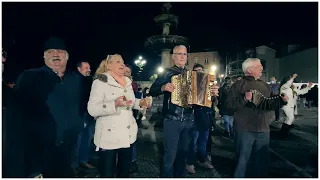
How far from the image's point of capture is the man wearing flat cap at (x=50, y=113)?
2863mm

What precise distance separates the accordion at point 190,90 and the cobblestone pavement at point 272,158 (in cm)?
171

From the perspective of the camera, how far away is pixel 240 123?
367cm

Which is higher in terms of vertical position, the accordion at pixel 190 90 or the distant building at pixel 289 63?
the distant building at pixel 289 63

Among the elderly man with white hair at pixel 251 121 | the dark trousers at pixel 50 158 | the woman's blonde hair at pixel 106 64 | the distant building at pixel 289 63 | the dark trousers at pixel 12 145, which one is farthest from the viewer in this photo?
the distant building at pixel 289 63

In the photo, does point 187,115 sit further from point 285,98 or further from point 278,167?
point 278,167

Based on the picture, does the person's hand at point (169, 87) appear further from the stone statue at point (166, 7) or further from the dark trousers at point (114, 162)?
the stone statue at point (166, 7)

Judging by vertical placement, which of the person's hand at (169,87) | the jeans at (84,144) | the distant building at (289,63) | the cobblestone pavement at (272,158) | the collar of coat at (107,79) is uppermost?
the distant building at (289,63)

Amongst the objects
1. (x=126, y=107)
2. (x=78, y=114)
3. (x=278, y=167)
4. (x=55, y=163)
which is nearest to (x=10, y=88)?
(x=78, y=114)

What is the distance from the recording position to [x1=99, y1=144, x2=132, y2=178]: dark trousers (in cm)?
307

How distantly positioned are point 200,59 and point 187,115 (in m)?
62.9

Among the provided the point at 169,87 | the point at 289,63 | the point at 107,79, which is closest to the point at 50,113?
the point at 107,79

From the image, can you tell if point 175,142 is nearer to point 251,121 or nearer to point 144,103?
point 144,103

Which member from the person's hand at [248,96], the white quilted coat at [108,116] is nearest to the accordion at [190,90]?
the person's hand at [248,96]

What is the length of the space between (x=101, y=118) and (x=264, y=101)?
251 cm
